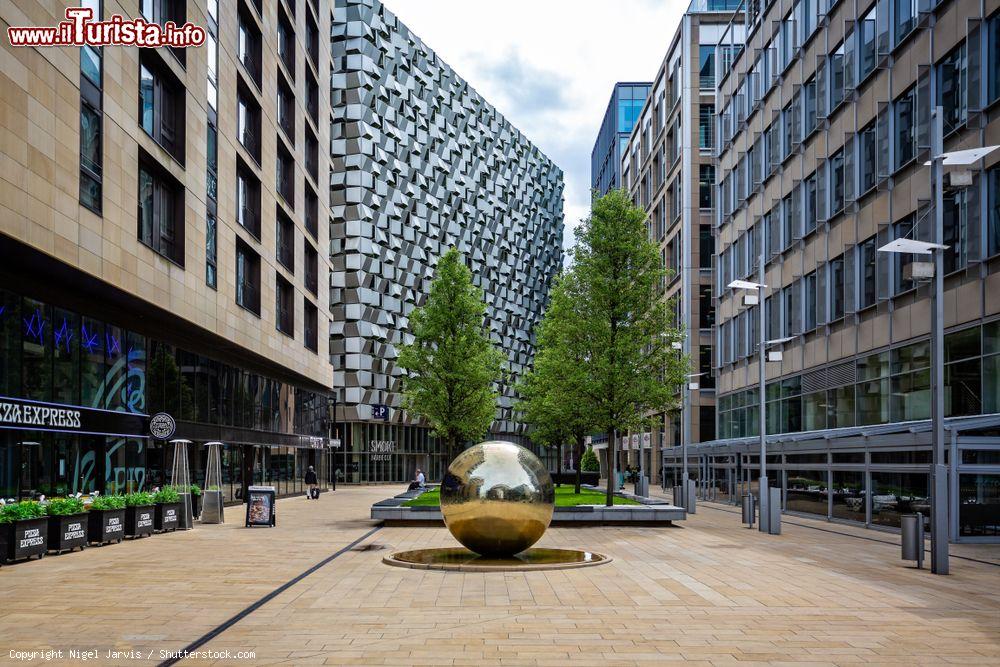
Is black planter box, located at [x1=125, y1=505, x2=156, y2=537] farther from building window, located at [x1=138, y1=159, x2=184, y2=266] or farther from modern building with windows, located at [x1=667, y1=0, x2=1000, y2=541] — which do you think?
modern building with windows, located at [x1=667, y1=0, x2=1000, y2=541]

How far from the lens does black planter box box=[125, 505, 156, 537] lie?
25.2 m

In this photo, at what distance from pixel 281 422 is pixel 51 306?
89.0 ft

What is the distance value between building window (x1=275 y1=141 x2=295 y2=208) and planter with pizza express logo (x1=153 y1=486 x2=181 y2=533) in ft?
76.6

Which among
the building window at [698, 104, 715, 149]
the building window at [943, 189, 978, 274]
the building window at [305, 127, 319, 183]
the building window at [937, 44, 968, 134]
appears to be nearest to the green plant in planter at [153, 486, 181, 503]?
the building window at [943, 189, 978, 274]

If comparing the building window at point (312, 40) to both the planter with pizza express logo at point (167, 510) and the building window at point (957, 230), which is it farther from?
the building window at point (957, 230)

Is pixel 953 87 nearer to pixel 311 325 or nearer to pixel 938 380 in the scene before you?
pixel 938 380

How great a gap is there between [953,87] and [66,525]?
996 inches

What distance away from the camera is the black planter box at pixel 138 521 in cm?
2519

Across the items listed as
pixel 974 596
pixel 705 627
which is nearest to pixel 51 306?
pixel 705 627

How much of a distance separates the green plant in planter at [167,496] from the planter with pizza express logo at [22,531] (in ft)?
23.3

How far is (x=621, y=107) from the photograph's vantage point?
117875mm

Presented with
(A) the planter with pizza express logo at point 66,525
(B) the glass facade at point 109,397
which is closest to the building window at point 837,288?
(B) the glass facade at point 109,397

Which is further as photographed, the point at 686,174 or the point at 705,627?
the point at 686,174

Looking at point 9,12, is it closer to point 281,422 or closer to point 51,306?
point 51,306
